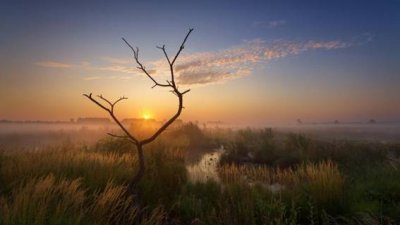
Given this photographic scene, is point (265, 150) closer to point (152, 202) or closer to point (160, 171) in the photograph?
point (160, 171)

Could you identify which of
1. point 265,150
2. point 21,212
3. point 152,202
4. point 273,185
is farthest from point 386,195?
point 265,150

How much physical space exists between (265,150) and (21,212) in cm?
1732

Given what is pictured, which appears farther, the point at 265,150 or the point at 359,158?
the point at 265,150

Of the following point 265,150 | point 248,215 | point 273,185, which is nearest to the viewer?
point 248,215

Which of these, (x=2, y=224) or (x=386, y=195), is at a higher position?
(x=2, y=224)

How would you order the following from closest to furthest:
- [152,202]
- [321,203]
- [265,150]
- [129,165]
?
[321,203] → [152,202] → [129,165] → [265,150]

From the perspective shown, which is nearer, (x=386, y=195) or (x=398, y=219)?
(x=398, y=219)

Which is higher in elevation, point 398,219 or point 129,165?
point 129,165

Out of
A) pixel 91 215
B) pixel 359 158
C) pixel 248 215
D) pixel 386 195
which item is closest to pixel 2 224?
pixel 91 215

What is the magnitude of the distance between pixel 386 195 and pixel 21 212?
25.8ft

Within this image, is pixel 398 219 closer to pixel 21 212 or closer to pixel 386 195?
pixel 386 195

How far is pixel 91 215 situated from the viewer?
5.41 m

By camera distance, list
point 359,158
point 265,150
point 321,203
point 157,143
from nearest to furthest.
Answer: point 321,203, point 157,143, point 359,158, point 265,150

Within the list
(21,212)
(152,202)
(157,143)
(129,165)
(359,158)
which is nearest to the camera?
(21,212)
